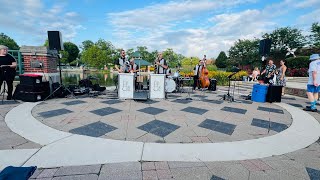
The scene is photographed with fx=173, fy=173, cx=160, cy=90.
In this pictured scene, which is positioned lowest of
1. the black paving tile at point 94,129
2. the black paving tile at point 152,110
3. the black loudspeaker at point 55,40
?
the black paving tile at point 94,129

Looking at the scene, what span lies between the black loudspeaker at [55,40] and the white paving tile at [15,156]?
190 inches

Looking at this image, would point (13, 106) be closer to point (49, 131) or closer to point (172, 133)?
point (49, 131)

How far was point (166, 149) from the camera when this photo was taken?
261 centimetres

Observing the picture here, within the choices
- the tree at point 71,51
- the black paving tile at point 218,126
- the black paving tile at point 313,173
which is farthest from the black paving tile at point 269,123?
the tree at point 71,51

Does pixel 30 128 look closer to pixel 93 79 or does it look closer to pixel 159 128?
pixel 159 128

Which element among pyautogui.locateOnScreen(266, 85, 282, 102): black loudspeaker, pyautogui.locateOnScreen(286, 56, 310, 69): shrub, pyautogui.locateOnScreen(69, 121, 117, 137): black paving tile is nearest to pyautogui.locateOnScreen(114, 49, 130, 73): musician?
pyautogui.locateOnScreen(69, 121, 117, 137): black paving tile

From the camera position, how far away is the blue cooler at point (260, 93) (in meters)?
6.65

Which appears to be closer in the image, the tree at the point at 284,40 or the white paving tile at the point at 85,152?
the white paving tile at the point at 85,152

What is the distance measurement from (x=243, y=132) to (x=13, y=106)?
5922mm

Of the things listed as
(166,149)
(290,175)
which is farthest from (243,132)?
(166,149)

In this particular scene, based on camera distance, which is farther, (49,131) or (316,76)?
(316,76)

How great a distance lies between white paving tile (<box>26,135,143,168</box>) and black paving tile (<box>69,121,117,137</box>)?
0.21 metres

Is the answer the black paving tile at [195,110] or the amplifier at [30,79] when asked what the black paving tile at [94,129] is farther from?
the amplifier at [30,79]

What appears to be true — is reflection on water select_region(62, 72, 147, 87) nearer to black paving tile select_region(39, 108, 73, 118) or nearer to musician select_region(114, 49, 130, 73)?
musician select_region(114, 49, 130, 73)
